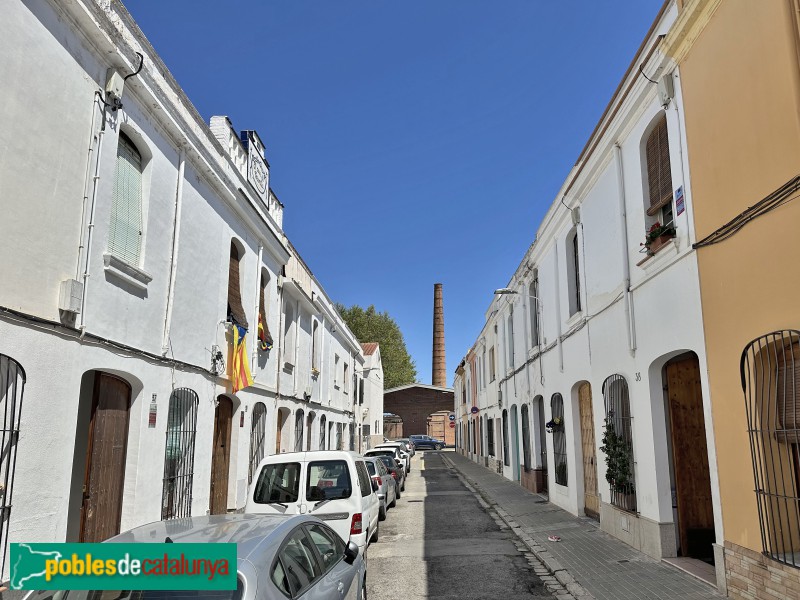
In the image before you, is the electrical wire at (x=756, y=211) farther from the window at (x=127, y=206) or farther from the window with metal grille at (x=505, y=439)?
the window with metal grille at (x=505, y=439)

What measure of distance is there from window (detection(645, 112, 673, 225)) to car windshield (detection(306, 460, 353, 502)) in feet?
19.7

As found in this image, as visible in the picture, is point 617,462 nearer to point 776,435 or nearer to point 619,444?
point 619,444

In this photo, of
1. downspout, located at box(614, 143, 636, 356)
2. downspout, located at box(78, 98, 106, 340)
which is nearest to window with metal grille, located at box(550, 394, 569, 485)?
downspout, located at box(614, 143, 636, 356)

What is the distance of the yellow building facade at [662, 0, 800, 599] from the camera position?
594 cm

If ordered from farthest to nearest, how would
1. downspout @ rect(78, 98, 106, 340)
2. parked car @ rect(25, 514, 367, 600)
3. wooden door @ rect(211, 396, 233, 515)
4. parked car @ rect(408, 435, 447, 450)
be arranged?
parked car @ rect(408, 435, 447, 450) < wooden door @ rect(211, 396, 233, 515) < downspout @ rect(78, 98, 106, 340) < parked car @ rect(25, 514, 367, 600)

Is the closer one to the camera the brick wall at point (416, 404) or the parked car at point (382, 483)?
the parked car at point (382, 483)

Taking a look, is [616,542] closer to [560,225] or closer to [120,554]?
[560,225]

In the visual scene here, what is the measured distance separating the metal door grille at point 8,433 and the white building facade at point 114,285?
2 cm

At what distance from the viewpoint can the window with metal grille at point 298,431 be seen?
1741cm

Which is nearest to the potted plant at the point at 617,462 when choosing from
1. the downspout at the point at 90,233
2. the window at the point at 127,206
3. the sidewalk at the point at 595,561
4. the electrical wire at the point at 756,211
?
the sidewalk at the point at 595,561

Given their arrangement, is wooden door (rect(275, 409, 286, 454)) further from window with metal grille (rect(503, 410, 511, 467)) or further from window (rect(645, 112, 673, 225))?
window with metal grille (rect(503, 410, 511, 467))

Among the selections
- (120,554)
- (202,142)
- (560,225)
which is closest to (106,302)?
(202,142)

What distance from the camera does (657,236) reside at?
8664 mm

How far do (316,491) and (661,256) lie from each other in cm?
601
